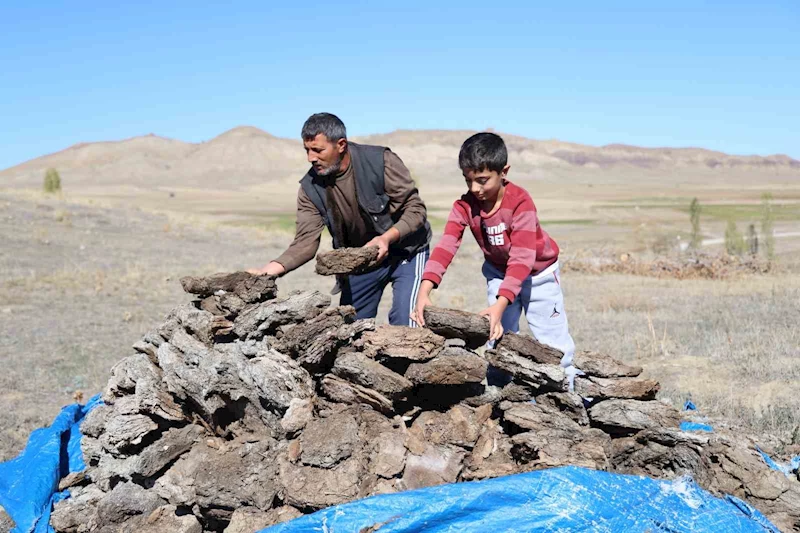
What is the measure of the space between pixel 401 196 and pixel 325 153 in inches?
24.5

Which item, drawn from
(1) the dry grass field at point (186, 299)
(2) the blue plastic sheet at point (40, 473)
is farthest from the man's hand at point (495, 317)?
(2) the blue plastic sheet at point (40, 473)

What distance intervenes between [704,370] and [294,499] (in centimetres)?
523

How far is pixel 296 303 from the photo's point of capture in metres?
4.11

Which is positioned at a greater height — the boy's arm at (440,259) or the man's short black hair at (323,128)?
the man's short black hair at (323,128)

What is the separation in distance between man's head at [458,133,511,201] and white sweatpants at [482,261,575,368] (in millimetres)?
769

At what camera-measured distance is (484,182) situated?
4105 millimetres

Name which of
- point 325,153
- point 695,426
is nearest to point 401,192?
point 325,153

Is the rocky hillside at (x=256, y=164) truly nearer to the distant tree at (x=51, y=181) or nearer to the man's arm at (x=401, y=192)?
the distant tree at (x=51, y=181)

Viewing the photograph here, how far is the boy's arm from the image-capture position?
411 cm

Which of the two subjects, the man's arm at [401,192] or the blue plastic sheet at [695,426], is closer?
the blue plastic sheet at [695,426]

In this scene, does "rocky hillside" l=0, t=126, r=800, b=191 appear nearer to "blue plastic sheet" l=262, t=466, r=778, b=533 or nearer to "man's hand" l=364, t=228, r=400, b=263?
"man's hand" l=364, t=228, r=400, b=263

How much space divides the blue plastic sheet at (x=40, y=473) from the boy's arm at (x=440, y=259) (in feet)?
8.26

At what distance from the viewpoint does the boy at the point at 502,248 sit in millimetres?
4051

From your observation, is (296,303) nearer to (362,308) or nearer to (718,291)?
(362,308)
